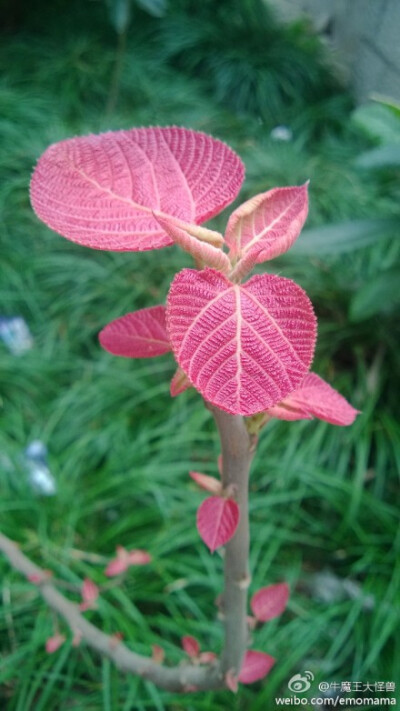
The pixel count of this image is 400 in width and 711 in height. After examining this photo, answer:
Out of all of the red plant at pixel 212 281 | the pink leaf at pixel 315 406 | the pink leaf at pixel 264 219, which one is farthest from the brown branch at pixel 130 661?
the pink leaf at pixel 264 219

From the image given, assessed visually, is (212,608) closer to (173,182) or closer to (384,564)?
(384,564)

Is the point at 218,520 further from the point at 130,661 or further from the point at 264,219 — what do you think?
the point at 130,661

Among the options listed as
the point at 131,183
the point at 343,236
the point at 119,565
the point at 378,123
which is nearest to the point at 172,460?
the point at 119,565

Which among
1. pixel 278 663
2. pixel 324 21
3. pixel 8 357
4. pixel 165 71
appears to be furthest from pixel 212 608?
pixel 324 21

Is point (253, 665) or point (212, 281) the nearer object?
point (212, 281)

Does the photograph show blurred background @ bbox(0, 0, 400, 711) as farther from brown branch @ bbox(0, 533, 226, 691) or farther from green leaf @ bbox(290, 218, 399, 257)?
brown branch @ bbox(0, 533, 226, 691)
